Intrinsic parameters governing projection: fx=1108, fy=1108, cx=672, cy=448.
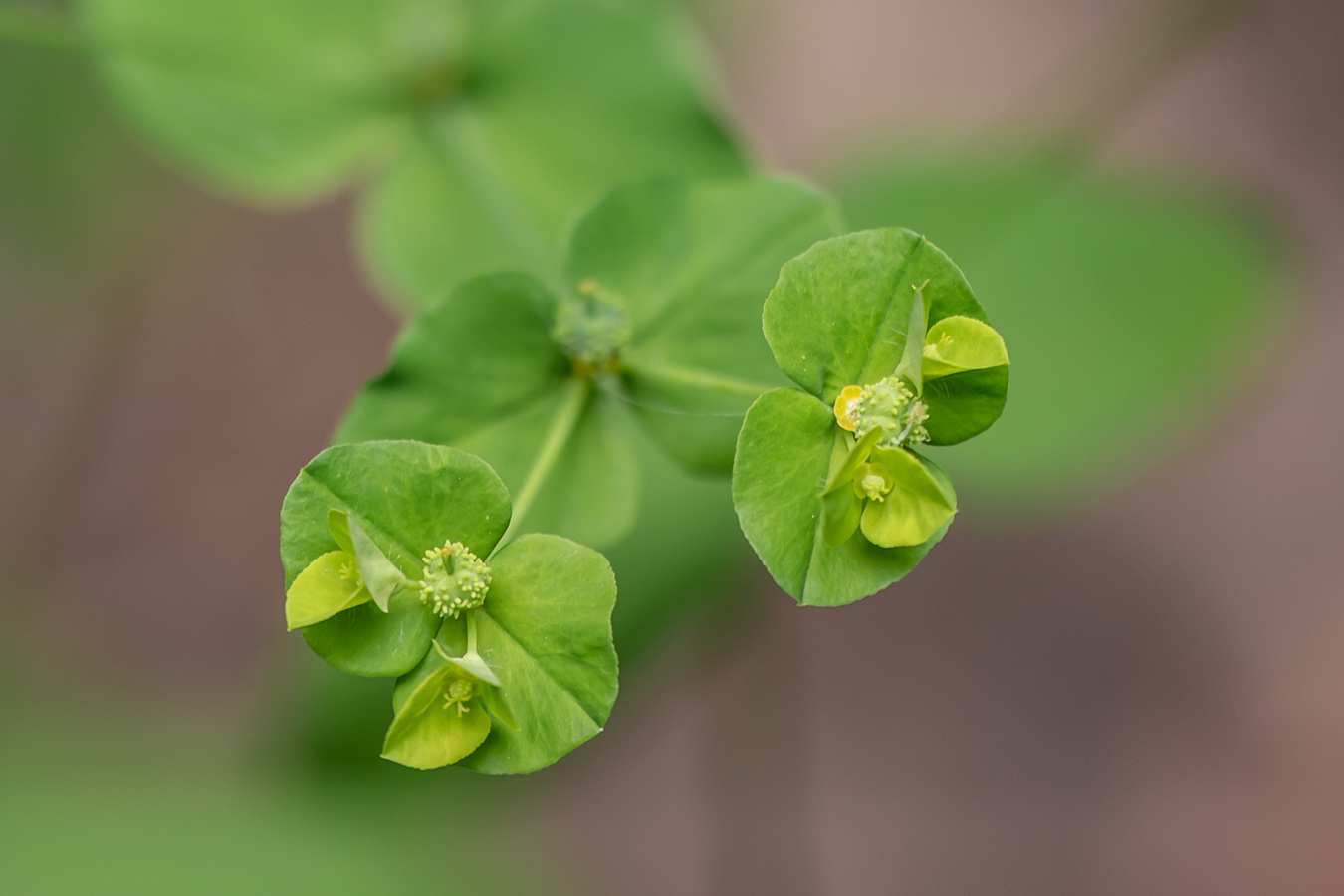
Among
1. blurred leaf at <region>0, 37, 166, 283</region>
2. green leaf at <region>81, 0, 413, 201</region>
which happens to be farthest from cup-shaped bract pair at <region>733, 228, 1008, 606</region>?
blurred leaf at <region>0, 37, 166, 283</region>

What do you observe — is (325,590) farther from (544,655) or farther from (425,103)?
(425,103)

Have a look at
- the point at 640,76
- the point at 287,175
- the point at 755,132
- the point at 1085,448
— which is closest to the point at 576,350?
the point at 640,76

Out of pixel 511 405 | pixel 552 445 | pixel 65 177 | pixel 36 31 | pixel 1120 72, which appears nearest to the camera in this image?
pixel 552 445

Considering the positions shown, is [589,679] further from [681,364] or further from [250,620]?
[250,620]

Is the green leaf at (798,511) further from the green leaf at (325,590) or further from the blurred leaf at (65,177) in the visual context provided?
the blurred leaf at (65,177)

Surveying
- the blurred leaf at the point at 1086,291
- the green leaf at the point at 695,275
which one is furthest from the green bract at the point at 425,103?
the blurred leaf at the point at 1086,291

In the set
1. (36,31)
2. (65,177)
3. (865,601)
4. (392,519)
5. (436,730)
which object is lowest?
(436,730)

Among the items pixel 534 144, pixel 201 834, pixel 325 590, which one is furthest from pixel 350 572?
pixel 201 834
